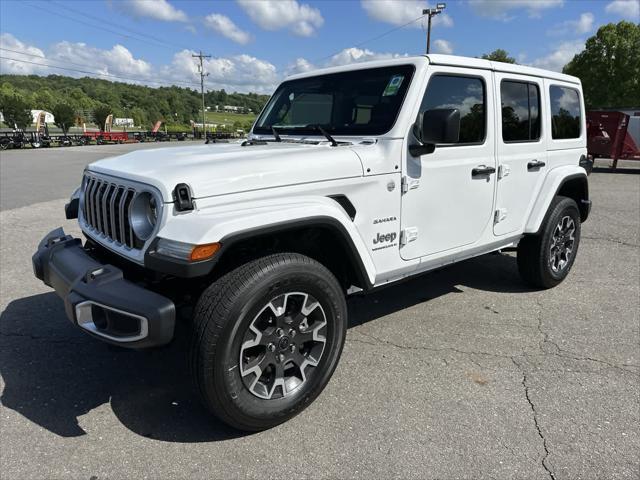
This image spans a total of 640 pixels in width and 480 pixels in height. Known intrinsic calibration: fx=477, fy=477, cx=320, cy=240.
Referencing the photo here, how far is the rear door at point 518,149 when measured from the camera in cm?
382

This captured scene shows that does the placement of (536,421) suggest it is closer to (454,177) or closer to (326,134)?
(454,177)

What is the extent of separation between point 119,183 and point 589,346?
135 inches

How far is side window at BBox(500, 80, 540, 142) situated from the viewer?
3832mm

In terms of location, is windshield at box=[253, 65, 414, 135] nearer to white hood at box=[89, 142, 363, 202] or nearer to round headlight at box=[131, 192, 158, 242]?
white hood at box=[89, 142, 363, 202]

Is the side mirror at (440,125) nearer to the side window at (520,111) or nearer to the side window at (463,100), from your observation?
the side window at (463,100)

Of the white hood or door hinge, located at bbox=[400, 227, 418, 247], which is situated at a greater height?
the white hood

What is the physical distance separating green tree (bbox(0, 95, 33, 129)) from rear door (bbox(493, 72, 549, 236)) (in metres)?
63.0

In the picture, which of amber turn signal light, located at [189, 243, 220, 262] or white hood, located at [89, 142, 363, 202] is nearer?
amber turn signal light, located at [189, 243, 220, 262]

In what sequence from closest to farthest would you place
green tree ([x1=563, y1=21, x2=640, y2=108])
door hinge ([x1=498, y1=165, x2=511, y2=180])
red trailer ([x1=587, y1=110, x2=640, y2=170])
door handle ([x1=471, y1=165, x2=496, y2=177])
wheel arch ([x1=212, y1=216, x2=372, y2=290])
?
wheel arch ([x1=212, y1=216, x2=372, y2=290]), door handle ([x1=471, y1=165, x2=496, y2=177]), door hinge ([x1=498, y1=165, x2=511, y2=180]), red trailer ([x1=587, y1=110, x2=640, y2=170]), green tree ([x1=563, y1=21, x2=640, y2=108])

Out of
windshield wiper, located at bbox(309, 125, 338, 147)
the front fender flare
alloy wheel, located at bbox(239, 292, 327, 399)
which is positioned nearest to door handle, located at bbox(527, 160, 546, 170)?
windshield wiper, located at bbox(309, 125, 338, 147)

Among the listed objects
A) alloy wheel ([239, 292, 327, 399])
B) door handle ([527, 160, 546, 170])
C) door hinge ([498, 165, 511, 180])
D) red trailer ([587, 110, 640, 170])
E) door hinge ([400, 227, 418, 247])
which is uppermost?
red trailer ([587, 110, 640, 170])

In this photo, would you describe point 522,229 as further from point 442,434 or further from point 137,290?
point 137,290

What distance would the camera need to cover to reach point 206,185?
2342 mm

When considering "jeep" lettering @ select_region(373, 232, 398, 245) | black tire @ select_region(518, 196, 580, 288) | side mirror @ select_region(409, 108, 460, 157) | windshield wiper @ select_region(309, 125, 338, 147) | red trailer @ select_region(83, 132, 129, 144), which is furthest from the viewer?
red trailer @ select_region(83, 132, 129, 144)
